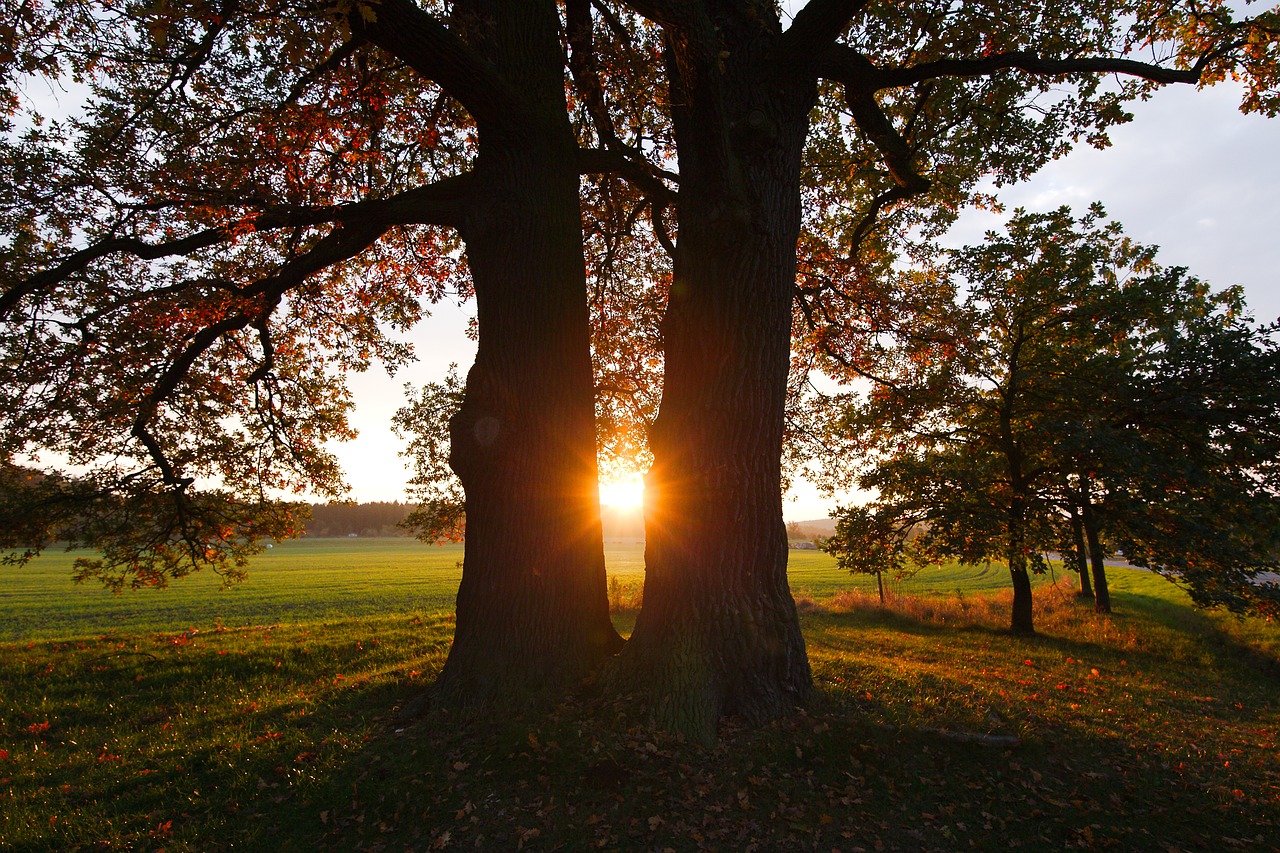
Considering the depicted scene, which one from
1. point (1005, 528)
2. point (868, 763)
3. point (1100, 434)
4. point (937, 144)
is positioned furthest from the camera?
point (1005, 528)

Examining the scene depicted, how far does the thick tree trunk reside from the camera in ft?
15.9

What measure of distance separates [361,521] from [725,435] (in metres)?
115

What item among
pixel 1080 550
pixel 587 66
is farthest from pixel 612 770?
pixel 1080 550

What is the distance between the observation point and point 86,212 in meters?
6.65

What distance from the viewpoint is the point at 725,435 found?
502 cm

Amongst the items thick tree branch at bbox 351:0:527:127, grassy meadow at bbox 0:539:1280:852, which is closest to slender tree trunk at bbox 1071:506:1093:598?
grassy meadow at bbox 0:539:1280:852

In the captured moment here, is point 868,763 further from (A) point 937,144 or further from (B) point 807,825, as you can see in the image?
(A) point 937,144

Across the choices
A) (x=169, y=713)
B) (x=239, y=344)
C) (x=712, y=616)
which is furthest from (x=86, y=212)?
(x=712, y=616)

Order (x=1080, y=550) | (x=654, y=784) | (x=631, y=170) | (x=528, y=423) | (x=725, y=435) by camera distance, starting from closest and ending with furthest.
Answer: (x=654, y=784) → (x=725, y=435) → (x=528, y=423) → (x=631, y=170) → (x=1080, y=550)

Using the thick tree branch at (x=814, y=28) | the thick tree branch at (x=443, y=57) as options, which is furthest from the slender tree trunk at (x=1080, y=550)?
the thick tree branch at (x=443, y=57)

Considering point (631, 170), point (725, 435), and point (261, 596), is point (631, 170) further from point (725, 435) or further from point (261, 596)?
point (261, 596)

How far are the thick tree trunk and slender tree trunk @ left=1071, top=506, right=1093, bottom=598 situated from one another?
34.5 ft

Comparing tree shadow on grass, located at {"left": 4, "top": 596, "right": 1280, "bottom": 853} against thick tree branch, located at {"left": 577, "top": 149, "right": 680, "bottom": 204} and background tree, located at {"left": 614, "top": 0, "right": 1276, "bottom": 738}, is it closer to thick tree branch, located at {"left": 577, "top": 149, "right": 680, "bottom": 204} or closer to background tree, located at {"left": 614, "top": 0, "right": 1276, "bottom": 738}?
background tree, located at {"left": 614, "top": 0, "right": 1276, "bottom": 738}

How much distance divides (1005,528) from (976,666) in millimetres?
A: 3451
